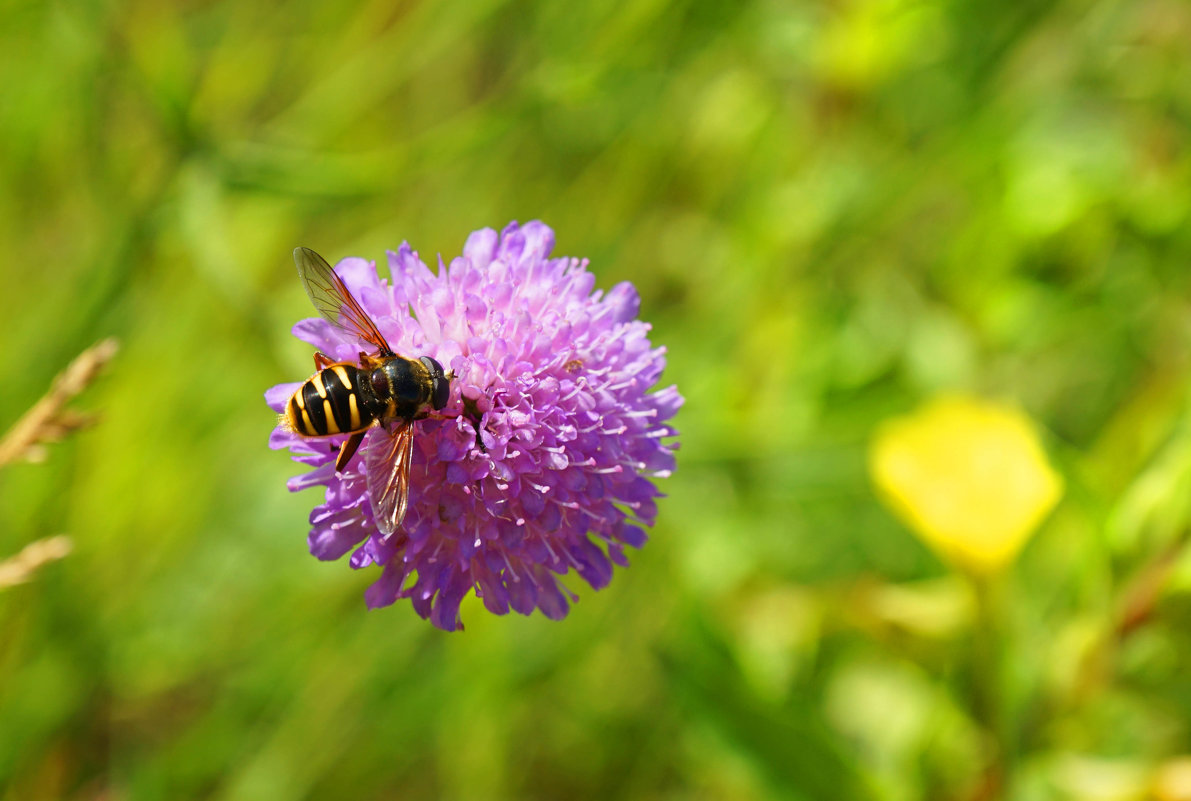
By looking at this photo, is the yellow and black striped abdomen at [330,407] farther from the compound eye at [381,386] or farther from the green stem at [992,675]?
the green stem at [992,675]

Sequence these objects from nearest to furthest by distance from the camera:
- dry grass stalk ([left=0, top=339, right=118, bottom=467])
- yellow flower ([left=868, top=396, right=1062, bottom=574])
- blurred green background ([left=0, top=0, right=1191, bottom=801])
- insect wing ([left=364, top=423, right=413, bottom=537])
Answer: insect wing ([left=364, top=423, right=413, bottom=537]), dry grass stalk ([left=0, top=339, right=118, bottom=467]), yellow flower ([left=868, top=396, right=1062, bottom=574]), blurred green background ([left=0, top=0, right=1191, bottom=801])

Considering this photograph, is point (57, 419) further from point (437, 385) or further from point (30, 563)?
point (437, 385)

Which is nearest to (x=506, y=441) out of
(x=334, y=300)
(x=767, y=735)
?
(x=334, y=300)

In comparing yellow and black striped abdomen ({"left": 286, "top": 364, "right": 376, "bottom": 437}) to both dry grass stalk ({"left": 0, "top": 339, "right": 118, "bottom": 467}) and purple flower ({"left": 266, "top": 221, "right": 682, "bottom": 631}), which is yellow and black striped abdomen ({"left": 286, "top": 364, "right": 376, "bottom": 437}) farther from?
dry grass stalk ({"left": 0, "top": 339, "right": 118, "bottom": 467})

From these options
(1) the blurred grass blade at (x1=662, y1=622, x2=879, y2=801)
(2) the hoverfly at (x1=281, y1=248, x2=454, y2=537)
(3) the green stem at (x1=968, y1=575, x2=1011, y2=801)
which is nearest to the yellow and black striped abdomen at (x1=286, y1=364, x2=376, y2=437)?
(2) the hoverfly at (x1=281, y1=248, x2=454, y2=537)

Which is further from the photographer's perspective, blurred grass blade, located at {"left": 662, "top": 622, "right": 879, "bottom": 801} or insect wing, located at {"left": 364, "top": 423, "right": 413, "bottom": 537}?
blurred grass blade, located at {"left": 662, "top": 622, "right": 879, "bottom": 801}
